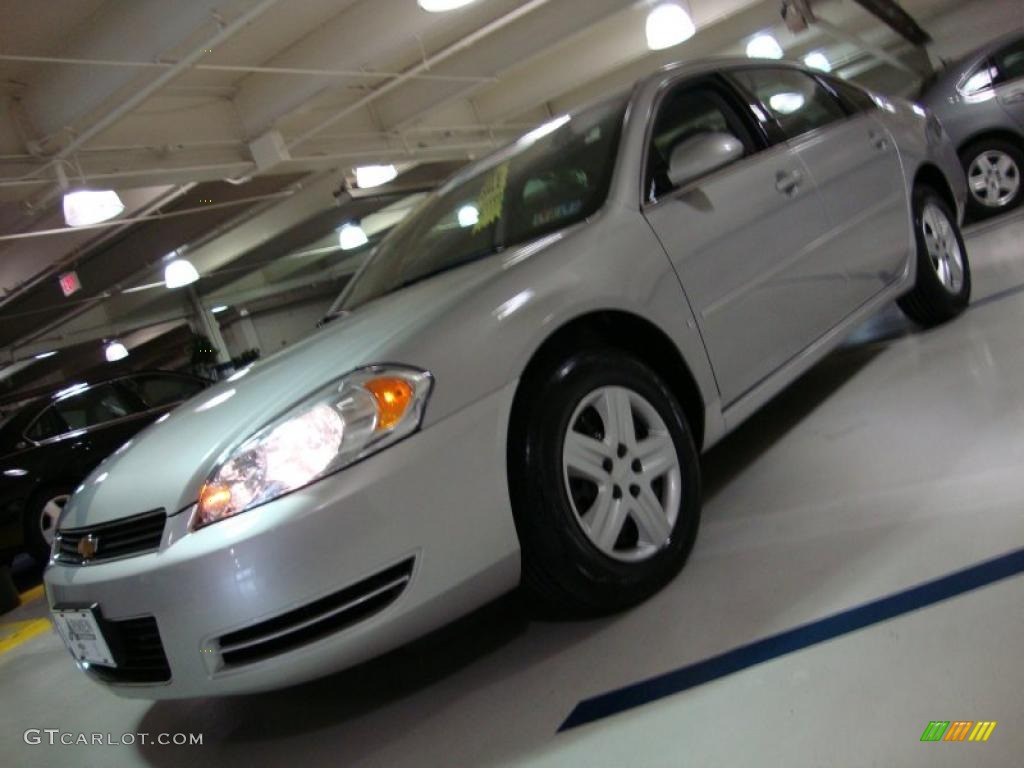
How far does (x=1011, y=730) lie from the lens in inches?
49.7

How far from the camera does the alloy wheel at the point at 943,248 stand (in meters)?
3.66

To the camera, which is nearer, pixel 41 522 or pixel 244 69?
pixel 244 69

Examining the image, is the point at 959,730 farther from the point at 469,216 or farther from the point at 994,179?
the point at 994,179

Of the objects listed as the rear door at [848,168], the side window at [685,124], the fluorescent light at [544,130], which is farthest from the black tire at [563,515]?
the rear door at [848,168]

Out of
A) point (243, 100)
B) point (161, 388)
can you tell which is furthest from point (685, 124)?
point (161, 388)

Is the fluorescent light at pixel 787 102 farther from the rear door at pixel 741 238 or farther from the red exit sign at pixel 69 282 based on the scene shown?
the red exit sign at pixel 69 282

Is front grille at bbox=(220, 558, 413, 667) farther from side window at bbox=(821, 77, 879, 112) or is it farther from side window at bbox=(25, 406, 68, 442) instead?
side window at bbox=(25, 406, 68, 442)

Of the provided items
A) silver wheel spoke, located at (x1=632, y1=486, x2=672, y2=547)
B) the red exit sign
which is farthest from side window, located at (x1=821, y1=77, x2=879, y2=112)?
the red exit sign

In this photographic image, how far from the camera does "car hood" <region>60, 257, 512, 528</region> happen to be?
1820 millimetres

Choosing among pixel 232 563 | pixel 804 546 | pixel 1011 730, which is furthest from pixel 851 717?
pixel 232 563

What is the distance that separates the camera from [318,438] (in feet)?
5.63

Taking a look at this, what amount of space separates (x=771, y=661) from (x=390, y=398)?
0.95 meters

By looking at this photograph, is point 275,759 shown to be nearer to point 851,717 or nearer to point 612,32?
point 851,717

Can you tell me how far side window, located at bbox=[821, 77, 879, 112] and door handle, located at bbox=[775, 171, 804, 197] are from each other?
0.85 metres
